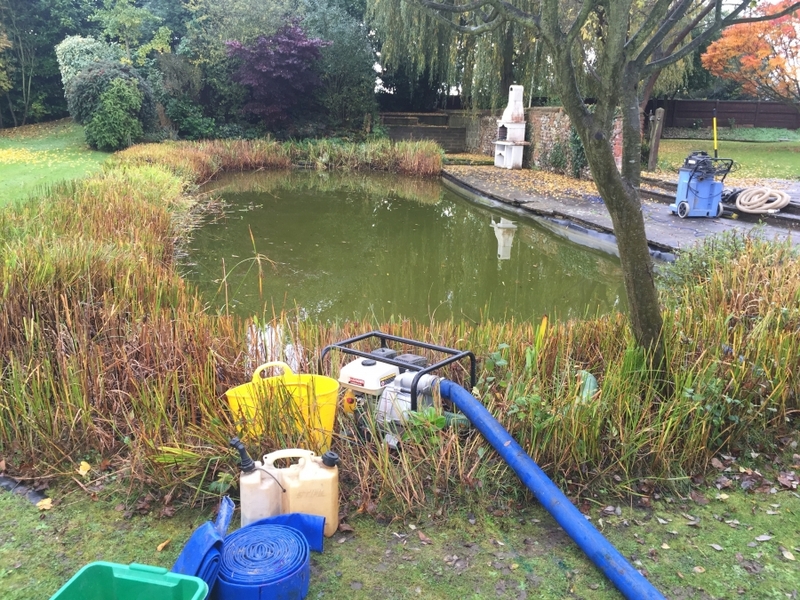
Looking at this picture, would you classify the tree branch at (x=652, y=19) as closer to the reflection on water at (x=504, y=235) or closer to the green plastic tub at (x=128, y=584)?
the green plastic tub at (x=128, y=584)

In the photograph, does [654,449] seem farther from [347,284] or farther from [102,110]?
[102,110]

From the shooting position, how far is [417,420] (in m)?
2.26

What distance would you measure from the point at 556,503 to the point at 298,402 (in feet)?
3.35

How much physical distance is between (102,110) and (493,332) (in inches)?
519

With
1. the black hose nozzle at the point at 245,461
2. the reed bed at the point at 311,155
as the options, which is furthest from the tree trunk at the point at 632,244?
the reed bed at the point at 311,155

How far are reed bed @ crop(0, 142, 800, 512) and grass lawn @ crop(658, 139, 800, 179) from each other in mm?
9007

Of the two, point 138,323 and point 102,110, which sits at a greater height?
point 102,110

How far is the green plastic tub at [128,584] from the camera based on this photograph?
1.40 meters

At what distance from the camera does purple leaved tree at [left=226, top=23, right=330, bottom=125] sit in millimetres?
16391

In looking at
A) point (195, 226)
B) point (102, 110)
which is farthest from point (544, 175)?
point (102, 110)

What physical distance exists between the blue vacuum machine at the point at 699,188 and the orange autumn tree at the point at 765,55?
8.02m

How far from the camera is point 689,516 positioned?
2.16 meters

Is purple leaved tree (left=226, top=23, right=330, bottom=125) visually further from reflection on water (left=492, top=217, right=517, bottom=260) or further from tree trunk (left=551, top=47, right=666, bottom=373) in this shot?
tree trunk (left=551, top=47, right=666, bottom=373)

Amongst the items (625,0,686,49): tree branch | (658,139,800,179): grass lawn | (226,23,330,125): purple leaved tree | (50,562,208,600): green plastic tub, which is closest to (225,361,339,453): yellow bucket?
(50,562,208,600): green plastic tub
